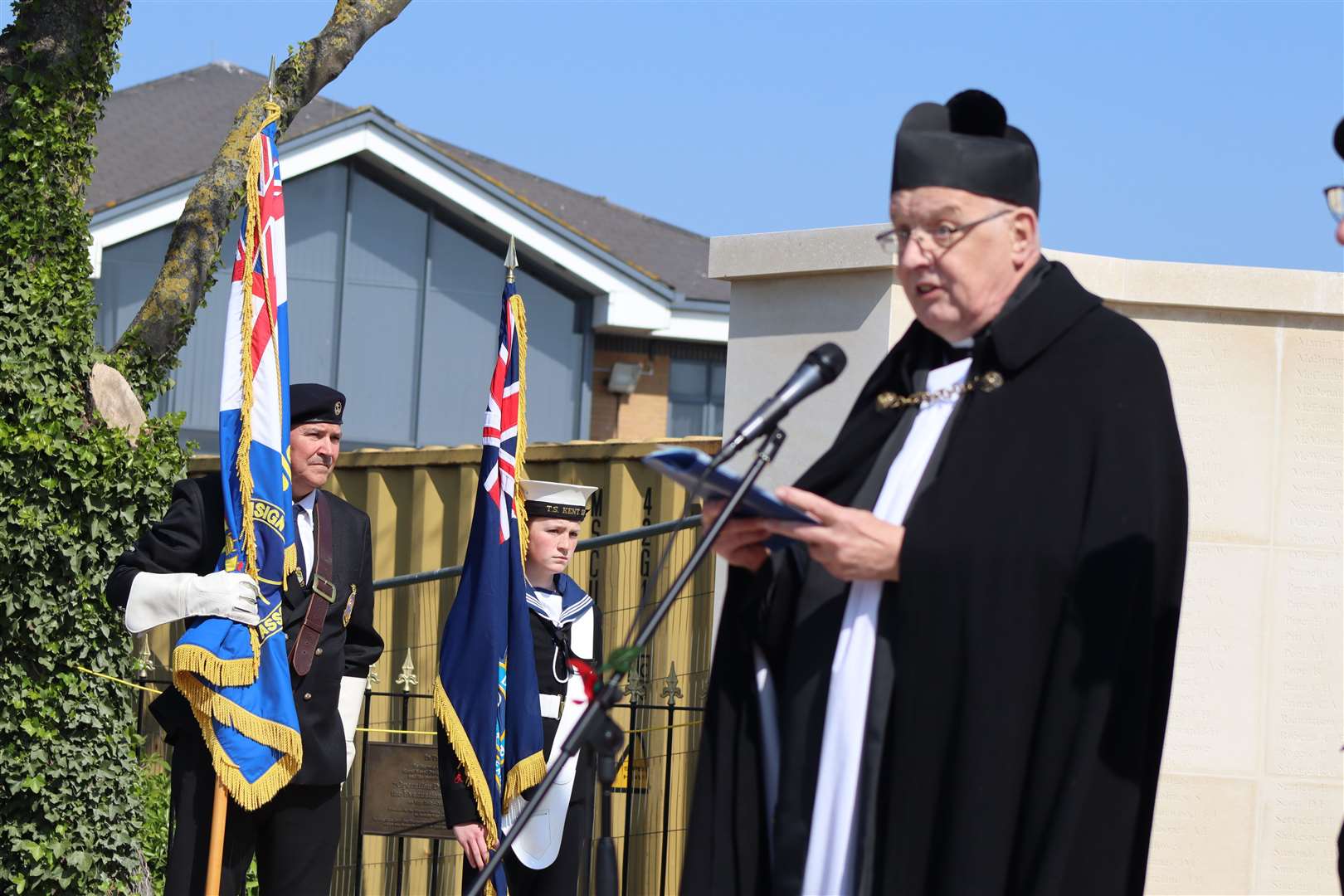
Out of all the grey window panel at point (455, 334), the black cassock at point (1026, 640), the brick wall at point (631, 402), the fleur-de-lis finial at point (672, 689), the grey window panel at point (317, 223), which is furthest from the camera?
the brick wall at point (631, 402)

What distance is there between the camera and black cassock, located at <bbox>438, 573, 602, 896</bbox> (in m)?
4.86

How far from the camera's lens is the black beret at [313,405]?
507cm

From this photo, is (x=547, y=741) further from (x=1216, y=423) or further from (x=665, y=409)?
(x=665, y=409)

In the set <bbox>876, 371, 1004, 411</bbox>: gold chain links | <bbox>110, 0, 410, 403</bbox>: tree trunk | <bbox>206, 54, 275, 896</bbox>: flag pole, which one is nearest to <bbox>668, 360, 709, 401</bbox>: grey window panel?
<bbox>110, 0, 410, 403</bbox>: tree trunk

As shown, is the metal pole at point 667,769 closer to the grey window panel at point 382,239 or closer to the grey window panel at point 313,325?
the grey window panel at point 313,325

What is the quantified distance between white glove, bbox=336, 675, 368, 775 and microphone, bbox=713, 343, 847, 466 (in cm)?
264

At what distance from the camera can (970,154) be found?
283cm

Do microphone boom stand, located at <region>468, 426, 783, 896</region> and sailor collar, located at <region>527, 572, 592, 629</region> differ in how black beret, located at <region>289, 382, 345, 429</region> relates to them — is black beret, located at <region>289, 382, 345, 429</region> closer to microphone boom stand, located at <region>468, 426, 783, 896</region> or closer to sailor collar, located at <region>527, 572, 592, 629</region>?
sailor collar, located at <region>527, 572, 592, 629</region>

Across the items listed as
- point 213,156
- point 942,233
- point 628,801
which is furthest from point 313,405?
point 213,156

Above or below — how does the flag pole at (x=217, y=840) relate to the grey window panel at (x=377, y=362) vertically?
below

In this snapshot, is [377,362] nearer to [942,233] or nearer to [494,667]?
[494,667]

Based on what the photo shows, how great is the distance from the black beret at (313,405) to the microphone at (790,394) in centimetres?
258

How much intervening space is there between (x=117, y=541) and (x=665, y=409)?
42.8 ft

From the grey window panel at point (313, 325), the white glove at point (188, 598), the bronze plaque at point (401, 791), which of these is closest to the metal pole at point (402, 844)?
the bronze plaque at point (401, 791)
